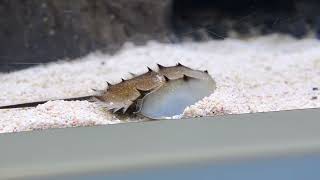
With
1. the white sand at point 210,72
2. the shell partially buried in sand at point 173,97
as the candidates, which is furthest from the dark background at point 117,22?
the shell partially buried in sand at point 173,97

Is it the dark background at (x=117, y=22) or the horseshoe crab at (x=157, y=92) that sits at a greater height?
the dark background at (x=117, y=22)

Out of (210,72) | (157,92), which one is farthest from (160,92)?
(210,72)

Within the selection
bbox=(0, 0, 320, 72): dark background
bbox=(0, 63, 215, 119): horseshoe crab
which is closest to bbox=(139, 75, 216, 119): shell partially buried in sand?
bbox=(0, 63, 215, 119): horseshoe crab

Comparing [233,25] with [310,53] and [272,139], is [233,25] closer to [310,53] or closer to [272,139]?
[310,53]

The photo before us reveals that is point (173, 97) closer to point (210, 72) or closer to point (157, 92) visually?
point (157, 92)

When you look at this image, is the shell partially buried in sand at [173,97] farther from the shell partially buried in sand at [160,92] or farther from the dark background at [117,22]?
the dark background at [117,22]
